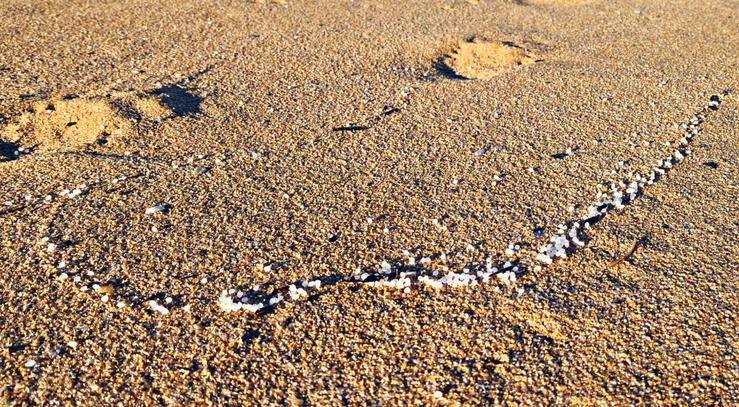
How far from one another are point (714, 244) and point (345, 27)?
3.96 metres

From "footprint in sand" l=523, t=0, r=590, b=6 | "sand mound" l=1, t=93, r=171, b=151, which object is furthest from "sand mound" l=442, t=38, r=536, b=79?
"sand mound" l=1, t=93, r=171, b=151

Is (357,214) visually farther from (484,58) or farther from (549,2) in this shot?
(549,2)

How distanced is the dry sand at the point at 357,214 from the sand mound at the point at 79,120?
0.02 metres

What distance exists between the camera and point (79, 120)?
4.45 m

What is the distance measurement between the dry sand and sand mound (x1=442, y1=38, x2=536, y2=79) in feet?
0.11

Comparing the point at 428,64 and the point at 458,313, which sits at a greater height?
the point at 428,64

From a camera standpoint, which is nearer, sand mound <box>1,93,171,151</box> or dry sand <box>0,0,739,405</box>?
dry sand <box>0,0,739,405</box>

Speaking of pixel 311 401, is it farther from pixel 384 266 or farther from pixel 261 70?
pixel 261 70

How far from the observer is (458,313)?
2.99m

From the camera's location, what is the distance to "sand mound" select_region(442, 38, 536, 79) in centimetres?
551

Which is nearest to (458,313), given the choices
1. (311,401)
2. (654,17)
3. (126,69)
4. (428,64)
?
(311,401)

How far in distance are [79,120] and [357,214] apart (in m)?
2.19

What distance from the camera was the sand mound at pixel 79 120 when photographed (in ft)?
14.1

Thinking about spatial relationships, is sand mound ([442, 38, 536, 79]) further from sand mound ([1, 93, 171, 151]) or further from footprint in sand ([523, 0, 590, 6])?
sand mound ([1, 93, 171, 151])
